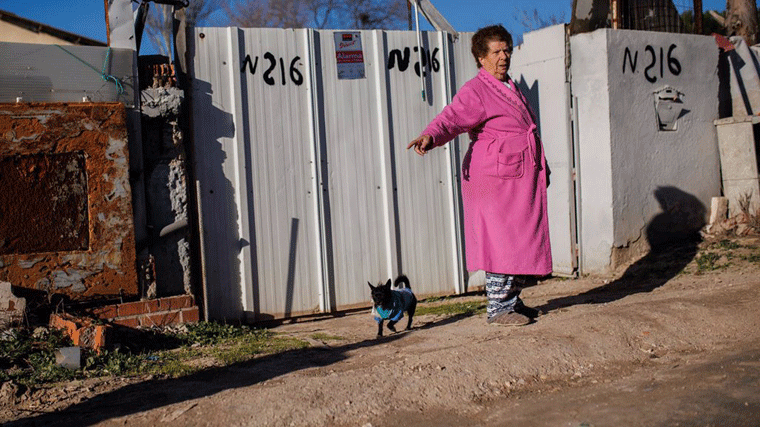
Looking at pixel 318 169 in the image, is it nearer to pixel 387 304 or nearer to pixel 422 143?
pixel 387 304

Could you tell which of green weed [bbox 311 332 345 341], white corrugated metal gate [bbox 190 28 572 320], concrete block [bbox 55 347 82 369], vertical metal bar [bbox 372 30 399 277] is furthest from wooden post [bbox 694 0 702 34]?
concrete block [bbox 55 347 82 369]

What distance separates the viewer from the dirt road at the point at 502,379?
3.53 m

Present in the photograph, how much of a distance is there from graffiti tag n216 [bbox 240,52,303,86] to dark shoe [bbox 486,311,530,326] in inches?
102

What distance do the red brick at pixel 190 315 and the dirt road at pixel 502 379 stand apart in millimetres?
878

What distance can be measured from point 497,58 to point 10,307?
3.62m

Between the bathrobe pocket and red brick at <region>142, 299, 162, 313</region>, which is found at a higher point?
the bathrobe pocket

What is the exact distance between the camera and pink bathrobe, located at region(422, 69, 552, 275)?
520 centimetres

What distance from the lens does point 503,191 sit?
5.24m

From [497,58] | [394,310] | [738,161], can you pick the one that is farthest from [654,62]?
[394,310]

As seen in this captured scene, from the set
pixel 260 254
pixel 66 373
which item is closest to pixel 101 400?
pixel 66 373

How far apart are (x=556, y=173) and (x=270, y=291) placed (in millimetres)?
3169

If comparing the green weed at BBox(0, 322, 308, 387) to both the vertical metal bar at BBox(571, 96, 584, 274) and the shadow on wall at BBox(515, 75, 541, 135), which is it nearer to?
the vertical metal bar at BBox(571, 96, 584, 274)

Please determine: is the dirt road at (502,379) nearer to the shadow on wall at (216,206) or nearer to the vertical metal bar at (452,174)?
the shadow on wall at (216,206)

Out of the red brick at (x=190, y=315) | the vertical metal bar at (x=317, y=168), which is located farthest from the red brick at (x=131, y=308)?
the vertical metal bar at (x=317, y=168)
